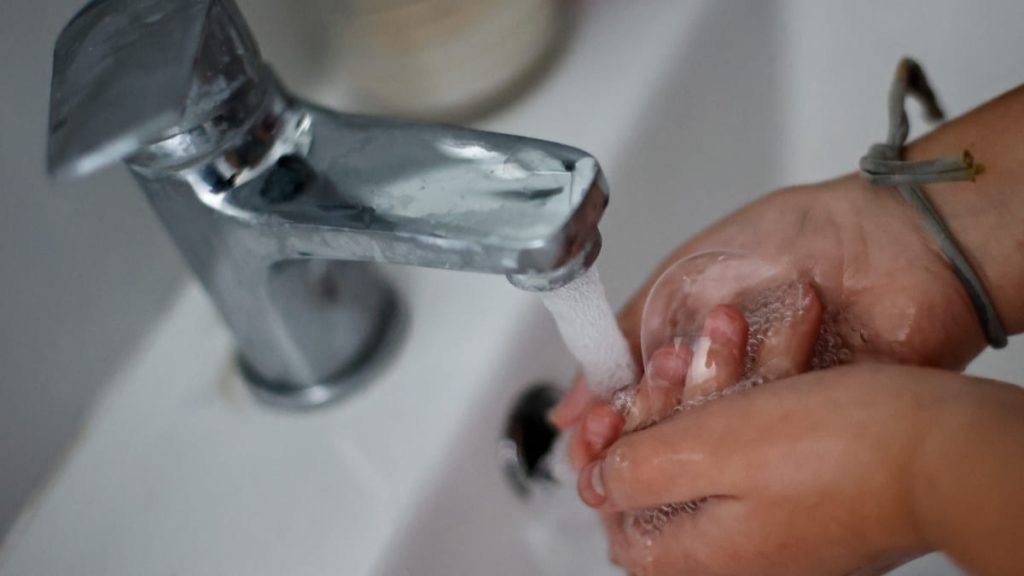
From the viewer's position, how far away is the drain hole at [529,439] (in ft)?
1.25

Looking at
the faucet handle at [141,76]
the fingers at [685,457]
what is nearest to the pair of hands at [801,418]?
the fingers at [685,457]

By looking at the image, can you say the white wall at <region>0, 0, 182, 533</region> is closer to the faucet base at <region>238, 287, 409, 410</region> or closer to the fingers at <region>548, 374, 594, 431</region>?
the faucet base at <region>238, 287, 409, 410</region>

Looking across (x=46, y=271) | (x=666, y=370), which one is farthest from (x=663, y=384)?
(x=46, y=271)

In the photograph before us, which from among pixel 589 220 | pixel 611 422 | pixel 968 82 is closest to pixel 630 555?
pixel 611 422

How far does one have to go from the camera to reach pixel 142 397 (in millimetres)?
390

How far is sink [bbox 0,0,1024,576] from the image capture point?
0.34m

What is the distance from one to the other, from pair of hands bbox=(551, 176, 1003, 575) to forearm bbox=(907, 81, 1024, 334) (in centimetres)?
1

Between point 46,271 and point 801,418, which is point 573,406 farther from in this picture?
point 46,271

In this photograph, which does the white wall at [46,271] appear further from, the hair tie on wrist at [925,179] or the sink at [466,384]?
the hair tie on wrist at [925,179]

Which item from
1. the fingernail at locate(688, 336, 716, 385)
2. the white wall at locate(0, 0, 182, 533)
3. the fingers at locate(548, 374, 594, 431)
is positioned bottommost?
the fingers at locate(548, 374, 594, 431)

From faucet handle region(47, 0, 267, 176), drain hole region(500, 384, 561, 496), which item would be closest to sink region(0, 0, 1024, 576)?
drain hole region(500, 384, 561, 496)

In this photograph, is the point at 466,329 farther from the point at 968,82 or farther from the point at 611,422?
the point at 968,82

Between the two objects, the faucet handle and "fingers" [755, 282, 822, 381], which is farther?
"fingers" [755, 282, 822, 381]

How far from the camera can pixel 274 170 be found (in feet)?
0.96
